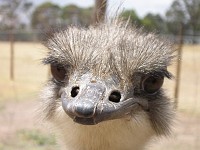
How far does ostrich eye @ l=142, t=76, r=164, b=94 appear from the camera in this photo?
2.00m

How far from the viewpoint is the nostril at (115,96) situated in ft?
5.62

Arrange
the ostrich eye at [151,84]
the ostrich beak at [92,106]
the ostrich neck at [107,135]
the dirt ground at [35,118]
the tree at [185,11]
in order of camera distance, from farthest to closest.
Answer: the dirt ground at [35,118] < the tree at [185,11] < the ostrich eye at [151,84] < the ostrich neck at [107,135] < the ostrich beak at [92,106]

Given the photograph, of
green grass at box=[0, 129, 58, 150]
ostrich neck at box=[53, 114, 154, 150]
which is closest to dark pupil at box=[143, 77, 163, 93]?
ostrich neck at box=[53, 114, 154, 150]

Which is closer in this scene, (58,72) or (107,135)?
(107,135)

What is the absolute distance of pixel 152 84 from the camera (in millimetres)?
2023

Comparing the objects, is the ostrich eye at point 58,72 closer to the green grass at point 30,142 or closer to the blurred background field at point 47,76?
the blurred background field at point 47,76

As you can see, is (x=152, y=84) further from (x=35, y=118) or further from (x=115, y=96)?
(x=35, y=118)

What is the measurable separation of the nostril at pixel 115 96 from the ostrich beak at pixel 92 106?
13 mm

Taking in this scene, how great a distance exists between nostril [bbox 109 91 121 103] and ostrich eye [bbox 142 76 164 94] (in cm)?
24

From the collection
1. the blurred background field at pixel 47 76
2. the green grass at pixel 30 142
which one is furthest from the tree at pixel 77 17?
the green grass at pixel 30 142

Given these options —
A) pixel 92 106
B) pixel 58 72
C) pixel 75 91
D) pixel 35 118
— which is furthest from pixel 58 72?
pixel 35 118

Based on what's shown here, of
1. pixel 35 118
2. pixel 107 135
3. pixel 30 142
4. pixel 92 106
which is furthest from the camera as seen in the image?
pixel 30 142

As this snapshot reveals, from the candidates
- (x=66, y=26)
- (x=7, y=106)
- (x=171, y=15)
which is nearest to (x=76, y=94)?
(x=66, y=26)

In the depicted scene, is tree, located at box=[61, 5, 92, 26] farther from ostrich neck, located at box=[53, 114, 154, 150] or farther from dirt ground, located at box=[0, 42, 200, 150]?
ostrich neck, located at box=[53, 114, 154, 150]
